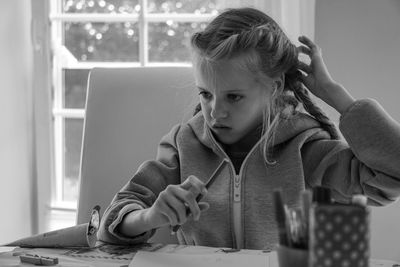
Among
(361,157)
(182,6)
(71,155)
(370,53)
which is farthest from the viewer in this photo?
(71,155)

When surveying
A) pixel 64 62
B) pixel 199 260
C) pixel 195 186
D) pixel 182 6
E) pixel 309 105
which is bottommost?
pixel 199 260

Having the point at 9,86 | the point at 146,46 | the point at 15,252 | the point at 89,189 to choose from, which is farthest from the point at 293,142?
the point at 9,86

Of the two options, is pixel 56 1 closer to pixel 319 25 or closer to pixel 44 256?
pixel 319 25

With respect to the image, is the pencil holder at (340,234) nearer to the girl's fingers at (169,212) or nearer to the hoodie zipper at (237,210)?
the girl's fingers at (169,212)

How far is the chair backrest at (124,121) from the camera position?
1356mm

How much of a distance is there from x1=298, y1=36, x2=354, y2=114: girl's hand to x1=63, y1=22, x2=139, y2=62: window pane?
988mm

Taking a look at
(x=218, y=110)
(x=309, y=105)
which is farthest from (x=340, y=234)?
(x=309, y=105)

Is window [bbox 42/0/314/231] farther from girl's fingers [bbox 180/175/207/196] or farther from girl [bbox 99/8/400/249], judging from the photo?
girl's fingers [bbox 180/175/207/196]

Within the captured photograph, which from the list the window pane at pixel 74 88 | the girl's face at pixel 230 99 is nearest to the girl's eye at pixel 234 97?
the girl's face at pixel 230 99

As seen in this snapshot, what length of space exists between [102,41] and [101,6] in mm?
117

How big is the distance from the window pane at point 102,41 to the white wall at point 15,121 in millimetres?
157

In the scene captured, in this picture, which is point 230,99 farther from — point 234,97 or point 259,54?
point 259,54

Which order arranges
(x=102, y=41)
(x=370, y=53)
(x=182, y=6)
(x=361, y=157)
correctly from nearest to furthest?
(x=361, y=157), (x=370, y=53), (x=182, y=6), (x=102, y=41)

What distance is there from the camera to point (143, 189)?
1.22m
